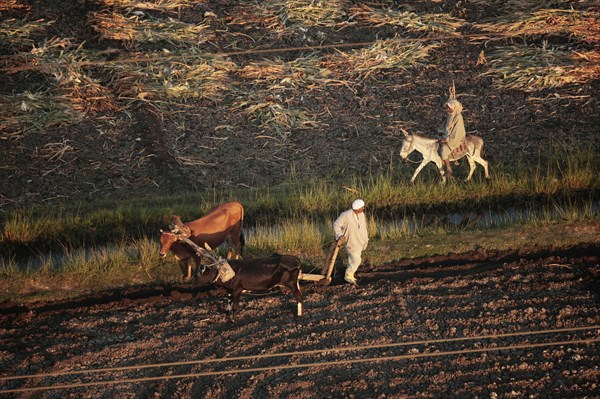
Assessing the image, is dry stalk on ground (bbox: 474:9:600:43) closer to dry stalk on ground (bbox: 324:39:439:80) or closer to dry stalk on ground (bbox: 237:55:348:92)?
dry stalk on ground (bbox: 324:39:439:80)

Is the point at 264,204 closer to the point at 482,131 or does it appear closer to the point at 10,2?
the point at 482,131

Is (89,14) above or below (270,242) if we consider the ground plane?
above

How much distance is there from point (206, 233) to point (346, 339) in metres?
2.81

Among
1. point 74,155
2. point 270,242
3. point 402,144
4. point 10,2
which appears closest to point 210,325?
point 270,242

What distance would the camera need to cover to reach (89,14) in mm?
22375

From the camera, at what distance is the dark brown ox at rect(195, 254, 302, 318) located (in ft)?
40.1

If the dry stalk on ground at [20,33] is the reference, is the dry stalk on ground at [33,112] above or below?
below

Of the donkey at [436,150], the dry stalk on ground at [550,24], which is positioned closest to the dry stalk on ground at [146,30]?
the dry stalk on ground at [550,24]

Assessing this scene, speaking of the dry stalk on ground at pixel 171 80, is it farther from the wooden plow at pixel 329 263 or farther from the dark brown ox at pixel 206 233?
the wooden plow at pixel 329 263

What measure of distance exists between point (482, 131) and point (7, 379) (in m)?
10.6

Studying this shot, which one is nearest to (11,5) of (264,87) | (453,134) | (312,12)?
(264,87)

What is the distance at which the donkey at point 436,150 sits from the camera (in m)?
16.4

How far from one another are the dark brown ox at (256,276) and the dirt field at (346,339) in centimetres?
37

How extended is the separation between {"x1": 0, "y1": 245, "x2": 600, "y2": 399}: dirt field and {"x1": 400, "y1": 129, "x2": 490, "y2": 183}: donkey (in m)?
3.19
